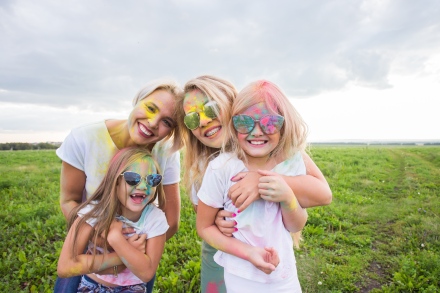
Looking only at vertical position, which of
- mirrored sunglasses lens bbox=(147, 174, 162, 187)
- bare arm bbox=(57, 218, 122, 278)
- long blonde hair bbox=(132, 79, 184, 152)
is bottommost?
bare arm bbox=(57, 218, 122, 278)

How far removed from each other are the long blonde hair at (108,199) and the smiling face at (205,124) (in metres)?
0.56

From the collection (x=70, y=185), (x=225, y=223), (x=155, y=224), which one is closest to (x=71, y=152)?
(x=70, y=185)

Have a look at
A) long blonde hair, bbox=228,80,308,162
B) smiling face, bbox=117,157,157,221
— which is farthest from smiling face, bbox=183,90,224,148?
smiling face, bbox=117,157,157,221

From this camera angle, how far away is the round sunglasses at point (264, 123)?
2.25 metres

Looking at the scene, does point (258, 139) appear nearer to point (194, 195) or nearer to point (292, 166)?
point (292, 166)

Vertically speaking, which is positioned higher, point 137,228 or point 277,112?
point 277,112

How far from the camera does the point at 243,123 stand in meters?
2.26

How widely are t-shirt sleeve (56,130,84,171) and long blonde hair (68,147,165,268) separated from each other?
0.37 meters

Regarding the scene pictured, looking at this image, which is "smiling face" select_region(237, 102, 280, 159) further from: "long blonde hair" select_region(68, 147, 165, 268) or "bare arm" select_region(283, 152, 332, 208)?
"long blonde hair" select_region(68, 147, 165, 268)

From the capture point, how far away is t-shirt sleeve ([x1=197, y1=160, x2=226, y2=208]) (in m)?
2.22

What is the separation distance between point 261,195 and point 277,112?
0.69 meters

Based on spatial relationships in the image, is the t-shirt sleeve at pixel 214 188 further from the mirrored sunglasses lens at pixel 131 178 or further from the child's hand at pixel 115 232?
the child's hand at pixel 115 232

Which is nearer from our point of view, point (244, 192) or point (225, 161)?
point (244, 192)

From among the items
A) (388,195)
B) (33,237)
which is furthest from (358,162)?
(33,237)
